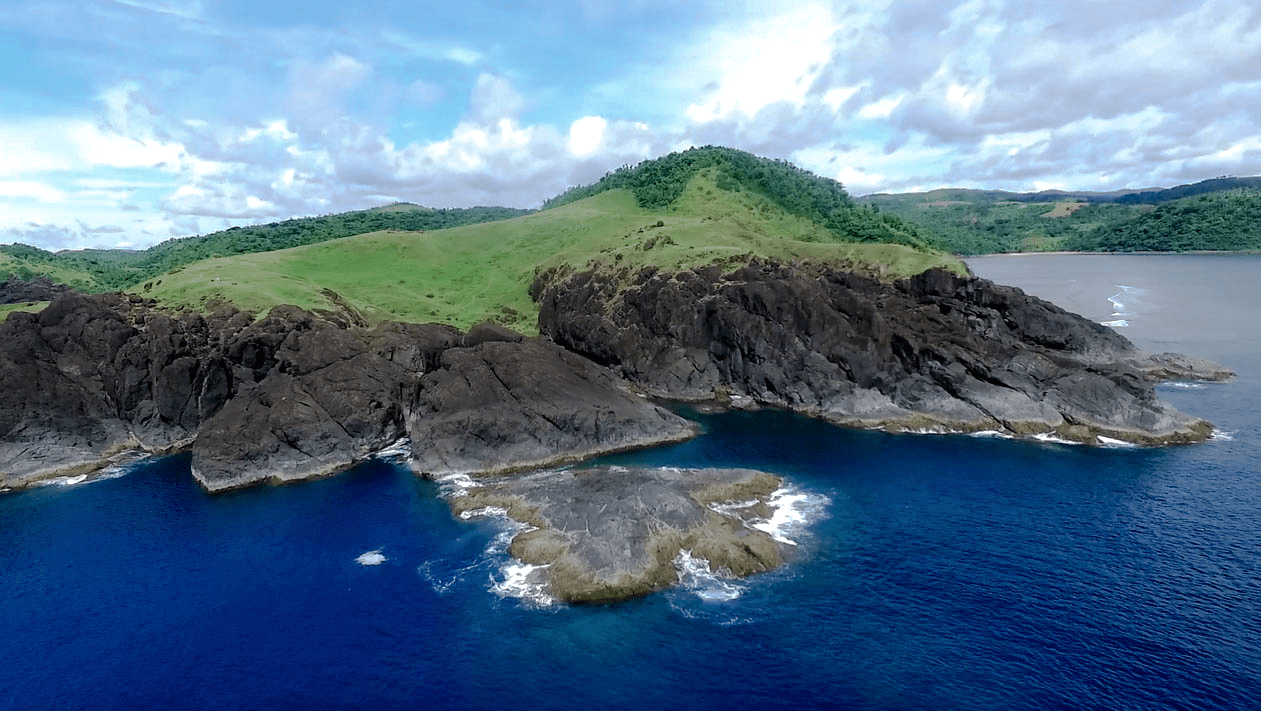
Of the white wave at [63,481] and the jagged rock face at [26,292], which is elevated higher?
the jagged rock face at [26,292]

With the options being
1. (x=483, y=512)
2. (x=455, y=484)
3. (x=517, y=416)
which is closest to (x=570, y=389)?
(x=517, y=416)

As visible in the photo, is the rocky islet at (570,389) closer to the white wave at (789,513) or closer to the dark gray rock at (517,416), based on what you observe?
the dark gray rock at (517,416)

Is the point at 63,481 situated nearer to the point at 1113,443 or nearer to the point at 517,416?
the point at 517,416

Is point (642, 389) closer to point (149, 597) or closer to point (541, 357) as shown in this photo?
point (541, 357)

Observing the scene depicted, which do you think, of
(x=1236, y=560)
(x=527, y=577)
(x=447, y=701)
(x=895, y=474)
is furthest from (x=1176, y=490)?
(x=447, y=701)

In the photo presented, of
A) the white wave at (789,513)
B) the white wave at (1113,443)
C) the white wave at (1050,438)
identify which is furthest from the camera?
the white wave at (1050,438)

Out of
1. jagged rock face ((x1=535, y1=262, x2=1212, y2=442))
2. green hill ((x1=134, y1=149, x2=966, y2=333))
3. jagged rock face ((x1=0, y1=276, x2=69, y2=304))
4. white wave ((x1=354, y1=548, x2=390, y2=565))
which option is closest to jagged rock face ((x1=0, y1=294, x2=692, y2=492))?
green hill ((x1=134, y1=149, x2=966, y2=333))

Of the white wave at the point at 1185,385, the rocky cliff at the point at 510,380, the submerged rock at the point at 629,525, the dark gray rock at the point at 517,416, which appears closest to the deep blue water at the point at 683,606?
the submerged rock at the point at 629,525

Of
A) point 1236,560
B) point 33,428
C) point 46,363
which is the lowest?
point 1236,560
